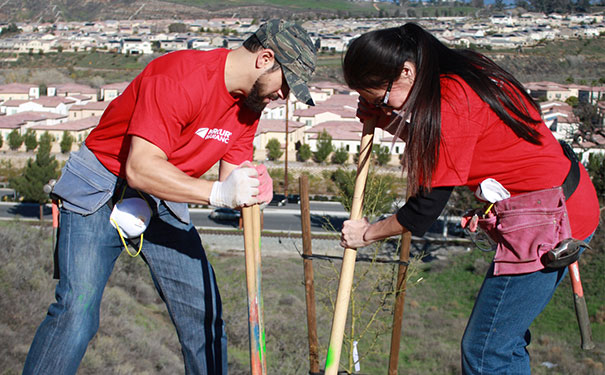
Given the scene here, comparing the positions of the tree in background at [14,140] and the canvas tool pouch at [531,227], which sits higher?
the canvas tool pouch at [531,227]

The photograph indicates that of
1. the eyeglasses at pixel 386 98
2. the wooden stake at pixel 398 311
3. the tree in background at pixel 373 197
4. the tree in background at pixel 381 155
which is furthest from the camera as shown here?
the tree in background at pixel 381 155

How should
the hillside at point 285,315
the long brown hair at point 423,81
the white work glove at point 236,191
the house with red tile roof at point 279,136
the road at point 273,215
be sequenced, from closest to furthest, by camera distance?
the long brown hair at point 423,81, the white work glove at point 236,191, the hillside at point 285,315, the road at point 273,215, the house with red tile roof at point 279,136

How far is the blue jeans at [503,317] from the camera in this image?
2.33m

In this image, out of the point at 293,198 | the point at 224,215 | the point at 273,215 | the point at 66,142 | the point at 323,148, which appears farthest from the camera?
the point at 66,142

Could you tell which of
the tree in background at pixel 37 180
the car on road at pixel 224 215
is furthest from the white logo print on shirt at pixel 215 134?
the tree in background at pixel 37 180

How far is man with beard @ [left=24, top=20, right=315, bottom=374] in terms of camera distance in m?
2.31

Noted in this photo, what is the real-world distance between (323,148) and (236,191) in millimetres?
41865

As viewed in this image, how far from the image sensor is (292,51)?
245 cm

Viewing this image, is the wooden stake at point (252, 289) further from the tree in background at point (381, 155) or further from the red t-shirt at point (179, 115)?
the tree in background at point (381, 155)

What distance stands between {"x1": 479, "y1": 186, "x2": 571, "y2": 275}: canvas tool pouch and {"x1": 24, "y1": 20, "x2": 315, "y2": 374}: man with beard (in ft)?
2.96

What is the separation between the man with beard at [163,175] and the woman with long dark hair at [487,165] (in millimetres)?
440

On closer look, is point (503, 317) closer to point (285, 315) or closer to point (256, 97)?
point (256, 97)

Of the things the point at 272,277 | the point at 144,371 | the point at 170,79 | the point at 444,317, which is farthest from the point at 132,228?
the point at 272,277

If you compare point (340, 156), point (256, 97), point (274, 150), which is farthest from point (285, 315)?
point (274, 150)
